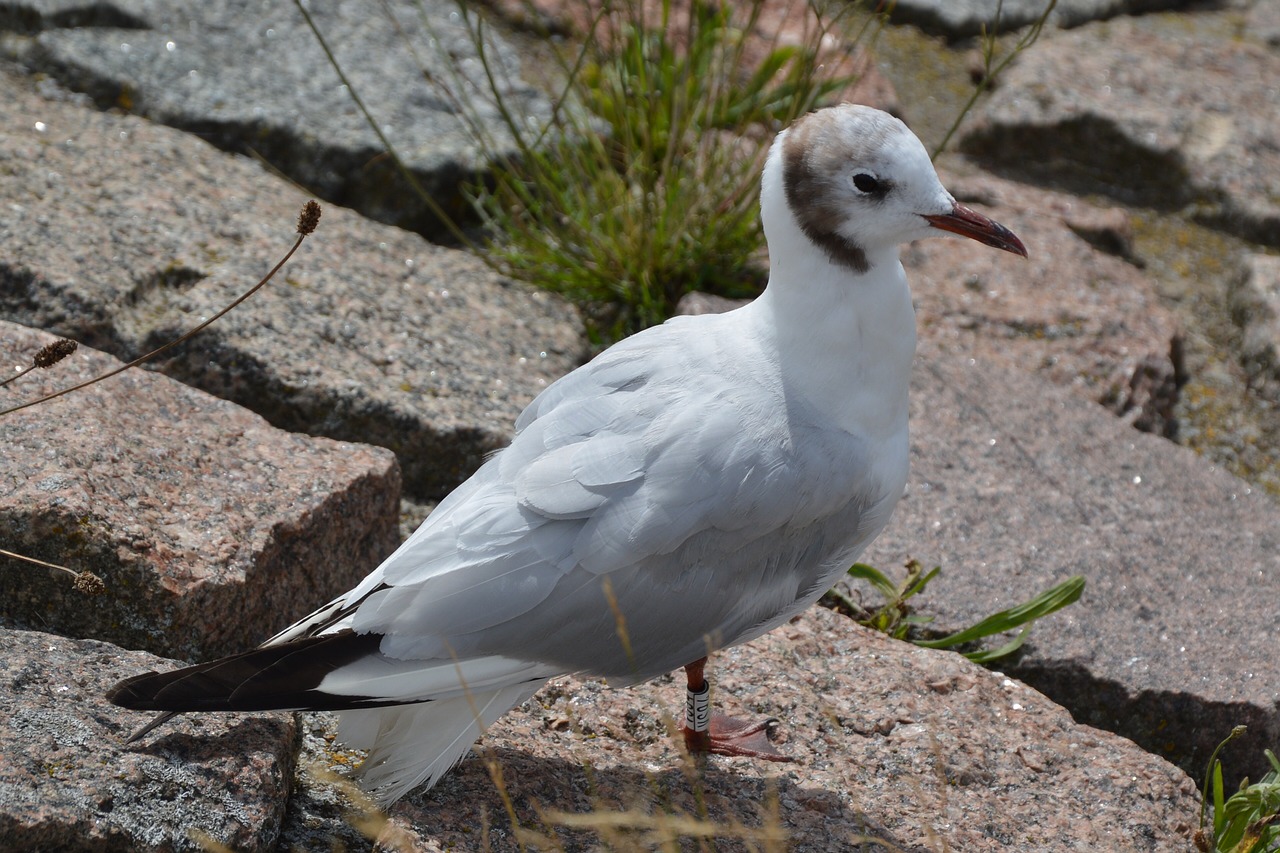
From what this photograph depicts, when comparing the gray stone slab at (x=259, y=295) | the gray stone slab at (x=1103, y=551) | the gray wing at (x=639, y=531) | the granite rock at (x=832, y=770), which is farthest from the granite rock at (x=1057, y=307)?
the gray wing at (x=639, y=531)

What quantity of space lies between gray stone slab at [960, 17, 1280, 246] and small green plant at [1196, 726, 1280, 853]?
2.30 metres

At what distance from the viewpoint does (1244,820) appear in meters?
2.37

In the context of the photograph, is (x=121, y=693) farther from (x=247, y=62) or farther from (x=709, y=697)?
(x=247, y=62)

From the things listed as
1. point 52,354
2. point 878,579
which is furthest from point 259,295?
point 878,579

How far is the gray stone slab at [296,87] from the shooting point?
3.70m

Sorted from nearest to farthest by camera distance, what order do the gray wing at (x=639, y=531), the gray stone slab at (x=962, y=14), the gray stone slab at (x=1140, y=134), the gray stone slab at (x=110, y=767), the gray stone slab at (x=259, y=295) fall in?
the gray stone slab at (x=110, y=767)
the gray wing at (x=639, y=531)
the gray stone slab at (x=259, y=295)
the gray stone slab at (x=1140, y=134)
the gray stone slab at (x=962, y=14)

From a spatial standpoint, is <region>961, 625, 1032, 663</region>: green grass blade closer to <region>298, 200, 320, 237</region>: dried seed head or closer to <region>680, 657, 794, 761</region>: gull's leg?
<region>680, 657, 794, 761</region>: gull's leg

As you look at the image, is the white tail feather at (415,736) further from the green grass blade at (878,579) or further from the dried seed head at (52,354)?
the green grass blade at (878,579)

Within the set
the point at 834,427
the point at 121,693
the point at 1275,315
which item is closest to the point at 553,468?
the point at 834,427

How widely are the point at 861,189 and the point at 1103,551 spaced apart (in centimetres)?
123

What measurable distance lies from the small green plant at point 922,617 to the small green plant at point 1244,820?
1.53 feet

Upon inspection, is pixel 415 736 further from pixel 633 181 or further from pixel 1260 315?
pixel 1260 315

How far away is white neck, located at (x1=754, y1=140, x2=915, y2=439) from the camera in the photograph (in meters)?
2.35

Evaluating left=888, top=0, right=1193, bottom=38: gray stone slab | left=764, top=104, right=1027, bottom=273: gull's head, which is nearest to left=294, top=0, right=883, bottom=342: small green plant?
left=888, top=0, right=1193, bottom=38: gray stone slab
